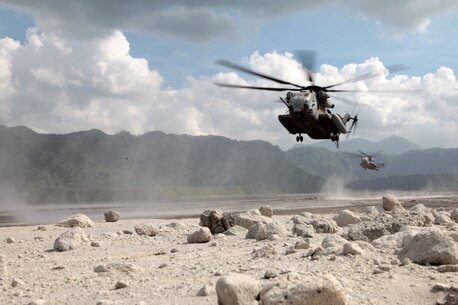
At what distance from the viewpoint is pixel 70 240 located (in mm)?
17609

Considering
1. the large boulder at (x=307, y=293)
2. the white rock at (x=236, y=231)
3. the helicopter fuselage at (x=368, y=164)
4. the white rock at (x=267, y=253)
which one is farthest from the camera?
the helicopter fuselage at (x=368, y=164)

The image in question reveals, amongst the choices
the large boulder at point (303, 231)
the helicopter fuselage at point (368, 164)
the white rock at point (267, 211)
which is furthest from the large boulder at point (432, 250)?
the helicopter fuselage at point (368, 164)

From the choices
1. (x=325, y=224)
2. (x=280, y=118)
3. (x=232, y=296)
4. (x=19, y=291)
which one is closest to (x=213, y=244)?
(x=325, y=224)

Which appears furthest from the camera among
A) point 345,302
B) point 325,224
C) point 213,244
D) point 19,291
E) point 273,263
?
point 325,224

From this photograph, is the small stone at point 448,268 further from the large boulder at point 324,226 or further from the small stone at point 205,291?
the large boulder at point 324,226

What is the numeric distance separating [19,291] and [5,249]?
843cm

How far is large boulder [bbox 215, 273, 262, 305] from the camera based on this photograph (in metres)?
7.84

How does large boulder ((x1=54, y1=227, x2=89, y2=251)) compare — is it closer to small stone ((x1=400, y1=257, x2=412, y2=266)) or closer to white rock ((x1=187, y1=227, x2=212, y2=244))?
white rock ((x1=187, y1=227, x2=212, y2=244))

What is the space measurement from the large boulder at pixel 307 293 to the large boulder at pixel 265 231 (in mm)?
9929

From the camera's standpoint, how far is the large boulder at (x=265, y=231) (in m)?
17.7

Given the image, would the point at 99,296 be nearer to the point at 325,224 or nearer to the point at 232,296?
the point at 232,296

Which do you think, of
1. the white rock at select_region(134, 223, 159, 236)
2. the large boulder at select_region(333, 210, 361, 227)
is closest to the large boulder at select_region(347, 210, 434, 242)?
the large boulder at select_region(333, 210, 361, 227)

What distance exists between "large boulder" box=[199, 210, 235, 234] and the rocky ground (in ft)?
13.4

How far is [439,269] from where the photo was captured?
34.5 ft
